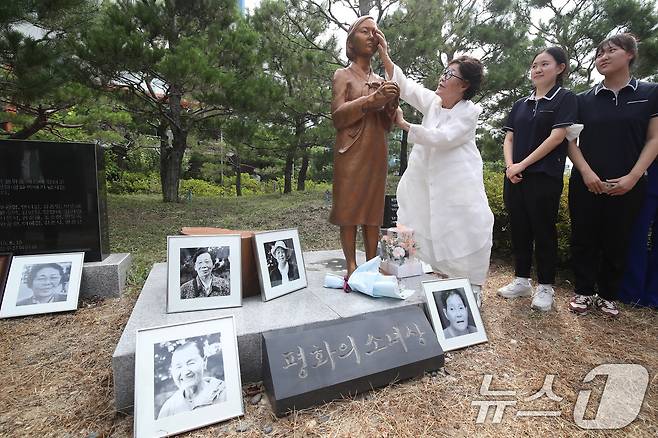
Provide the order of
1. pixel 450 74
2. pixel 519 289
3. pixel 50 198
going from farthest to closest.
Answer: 1. pixel 519 289
2. pixel 50 198
3. pixel 450 74

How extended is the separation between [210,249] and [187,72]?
13.4ft

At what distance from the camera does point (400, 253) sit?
8.68ft

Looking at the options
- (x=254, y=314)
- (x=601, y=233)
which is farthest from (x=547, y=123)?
(x=254, y=314)

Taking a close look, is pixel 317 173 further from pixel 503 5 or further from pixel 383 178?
pixel 383 178

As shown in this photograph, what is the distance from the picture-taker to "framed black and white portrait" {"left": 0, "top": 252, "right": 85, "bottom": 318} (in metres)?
2.56

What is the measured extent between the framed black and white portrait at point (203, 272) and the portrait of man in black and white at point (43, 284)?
1.26 metres

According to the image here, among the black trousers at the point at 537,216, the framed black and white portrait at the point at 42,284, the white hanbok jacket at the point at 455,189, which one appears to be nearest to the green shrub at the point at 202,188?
the framed black and white portrait at the point at 42,284

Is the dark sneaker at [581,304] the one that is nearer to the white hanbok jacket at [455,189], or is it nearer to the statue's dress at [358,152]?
the white hanbok jacket at [455,189]

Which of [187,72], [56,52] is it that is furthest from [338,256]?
[56,52]

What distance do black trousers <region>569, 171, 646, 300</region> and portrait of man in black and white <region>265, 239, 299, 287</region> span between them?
202cm

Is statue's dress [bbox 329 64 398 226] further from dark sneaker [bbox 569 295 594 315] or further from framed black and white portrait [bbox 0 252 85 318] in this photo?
framed black and white portrait [bbox 0 252 85 318]

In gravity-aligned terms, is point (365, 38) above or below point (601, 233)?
above

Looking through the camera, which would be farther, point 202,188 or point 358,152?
point 202,188

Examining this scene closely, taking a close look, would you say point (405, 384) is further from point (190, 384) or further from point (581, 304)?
point (581, 304)
